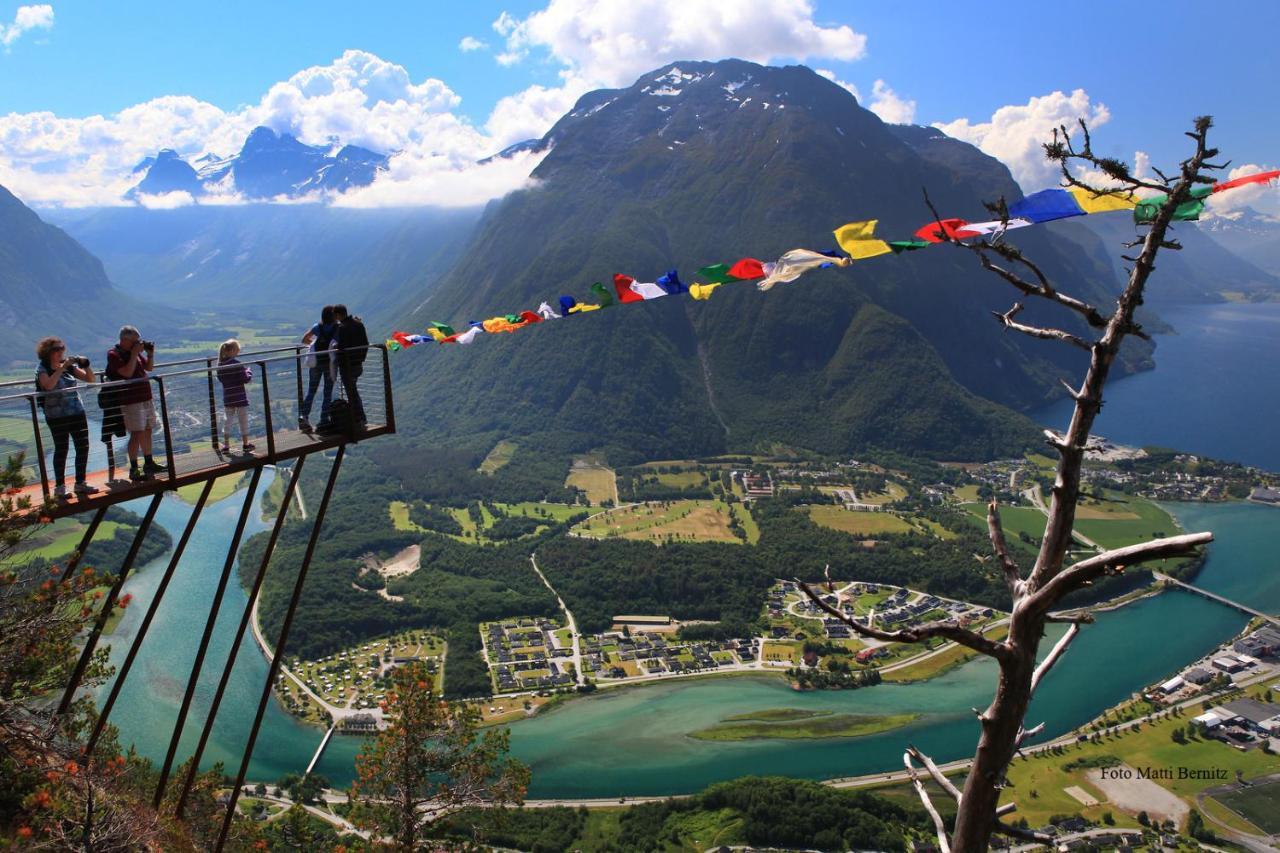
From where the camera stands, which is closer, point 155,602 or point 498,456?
point 155,602

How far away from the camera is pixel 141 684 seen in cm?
3450

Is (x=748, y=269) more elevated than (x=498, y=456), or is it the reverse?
(x=748, y=269)

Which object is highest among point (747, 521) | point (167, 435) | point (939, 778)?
point (167, 435)

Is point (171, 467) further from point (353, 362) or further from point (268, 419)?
point (353, 362)

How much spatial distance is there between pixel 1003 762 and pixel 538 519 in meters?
60.1

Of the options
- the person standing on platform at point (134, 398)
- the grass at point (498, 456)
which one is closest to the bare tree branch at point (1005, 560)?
the person standing on platform at point (134, 398)

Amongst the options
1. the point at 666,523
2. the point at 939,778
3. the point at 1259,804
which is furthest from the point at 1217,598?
the point at 939,778

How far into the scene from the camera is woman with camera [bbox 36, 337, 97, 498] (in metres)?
5.53

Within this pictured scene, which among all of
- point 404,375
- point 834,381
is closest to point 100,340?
point 404,375

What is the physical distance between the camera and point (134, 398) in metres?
5.89

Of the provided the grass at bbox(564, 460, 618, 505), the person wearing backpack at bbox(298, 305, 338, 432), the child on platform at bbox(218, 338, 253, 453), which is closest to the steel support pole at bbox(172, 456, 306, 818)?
the person wearing backpack at bbox(298, 305, 338, 432)

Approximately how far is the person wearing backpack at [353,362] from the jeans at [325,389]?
0.14 metres

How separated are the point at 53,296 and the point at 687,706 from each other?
168268 millimetres

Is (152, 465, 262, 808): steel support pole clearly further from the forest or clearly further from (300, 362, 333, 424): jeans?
the forest
